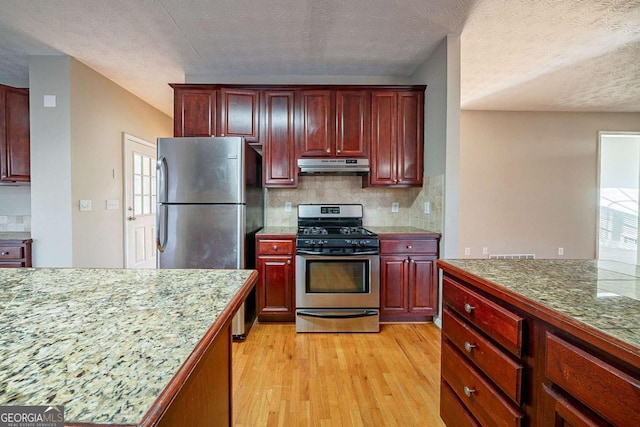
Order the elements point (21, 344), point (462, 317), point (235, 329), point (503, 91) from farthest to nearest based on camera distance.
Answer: point (503, 91) < point (235, 329) < point (462, 317) < point (21, 344)

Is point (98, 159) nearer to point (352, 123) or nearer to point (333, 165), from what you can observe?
point (333, 165)

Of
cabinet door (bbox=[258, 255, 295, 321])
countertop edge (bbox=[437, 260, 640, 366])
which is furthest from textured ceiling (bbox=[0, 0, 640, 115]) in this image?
countertop edge (bbox=[437, 260, 640, 366])

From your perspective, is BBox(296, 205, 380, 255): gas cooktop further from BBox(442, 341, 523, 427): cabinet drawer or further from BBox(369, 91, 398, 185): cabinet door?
BBox(442, 341, 523, 427): cabinet drawer

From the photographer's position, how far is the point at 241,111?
3.16 metres

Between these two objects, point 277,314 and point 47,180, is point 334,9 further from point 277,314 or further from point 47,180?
point 47,180

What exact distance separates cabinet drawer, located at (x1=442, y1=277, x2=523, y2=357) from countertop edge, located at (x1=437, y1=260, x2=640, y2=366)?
5cm

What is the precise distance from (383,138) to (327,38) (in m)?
1.09

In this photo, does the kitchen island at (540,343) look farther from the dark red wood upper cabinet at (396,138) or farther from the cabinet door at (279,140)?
the cabinet door at (279,140)

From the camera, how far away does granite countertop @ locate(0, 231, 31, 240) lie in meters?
2.95

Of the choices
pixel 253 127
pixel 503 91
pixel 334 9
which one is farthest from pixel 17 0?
pixel 503 91

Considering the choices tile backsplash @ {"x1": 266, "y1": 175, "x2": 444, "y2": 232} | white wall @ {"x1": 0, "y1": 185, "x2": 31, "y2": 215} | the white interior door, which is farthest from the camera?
the white interior door

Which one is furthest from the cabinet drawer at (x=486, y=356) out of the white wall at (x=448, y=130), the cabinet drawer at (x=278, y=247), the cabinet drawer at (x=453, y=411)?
the cabinet drawer at (x=278, y=247)

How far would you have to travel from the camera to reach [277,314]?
288 centimetres

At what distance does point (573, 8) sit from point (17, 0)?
411 centimetres
